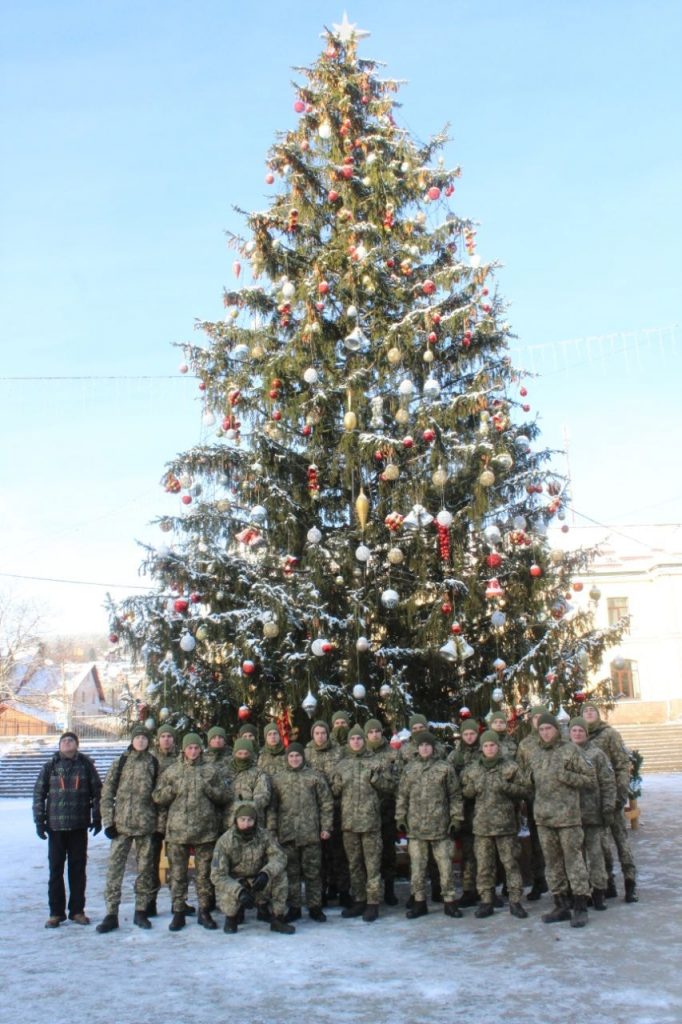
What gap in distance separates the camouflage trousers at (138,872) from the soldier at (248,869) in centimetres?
67

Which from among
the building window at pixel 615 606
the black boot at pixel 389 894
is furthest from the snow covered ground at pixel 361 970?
the building window at pixel 615 606

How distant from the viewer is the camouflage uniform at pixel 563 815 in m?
7.25

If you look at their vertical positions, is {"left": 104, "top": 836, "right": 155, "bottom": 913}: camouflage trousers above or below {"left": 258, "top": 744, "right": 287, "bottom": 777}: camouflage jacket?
below

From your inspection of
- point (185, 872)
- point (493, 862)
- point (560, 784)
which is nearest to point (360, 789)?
point (493, 862)

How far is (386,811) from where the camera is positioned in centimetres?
857

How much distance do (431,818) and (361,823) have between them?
25.5 inches

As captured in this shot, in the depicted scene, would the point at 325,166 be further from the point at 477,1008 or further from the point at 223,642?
the point at 477,1008

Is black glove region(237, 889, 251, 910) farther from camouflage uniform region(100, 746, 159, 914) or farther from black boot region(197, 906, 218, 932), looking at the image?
camouflage uniform region(100, 746, 159, 914)

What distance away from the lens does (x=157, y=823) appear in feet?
26.4

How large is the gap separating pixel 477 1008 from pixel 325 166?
1033cm

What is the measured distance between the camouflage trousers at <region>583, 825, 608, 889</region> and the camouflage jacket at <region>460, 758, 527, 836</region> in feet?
1.96

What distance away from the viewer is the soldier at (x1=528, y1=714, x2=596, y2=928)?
23.6ft

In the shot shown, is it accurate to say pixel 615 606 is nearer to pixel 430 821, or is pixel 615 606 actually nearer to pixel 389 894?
pixel 389 894

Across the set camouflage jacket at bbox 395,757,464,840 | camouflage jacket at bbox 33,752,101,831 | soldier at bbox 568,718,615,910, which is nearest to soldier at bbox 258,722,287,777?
camouflage jacket at bbox 395,757,464,840
